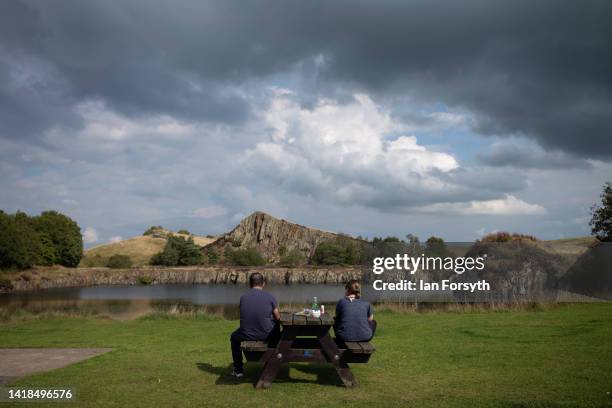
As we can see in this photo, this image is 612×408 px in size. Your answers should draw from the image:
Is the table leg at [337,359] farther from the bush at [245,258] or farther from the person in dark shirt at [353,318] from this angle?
the bush at [245,258]

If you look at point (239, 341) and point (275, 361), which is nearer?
point (275, 361)

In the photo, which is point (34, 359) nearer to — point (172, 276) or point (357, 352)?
point (357, 352)

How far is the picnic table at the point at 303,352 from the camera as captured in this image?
26.9ft

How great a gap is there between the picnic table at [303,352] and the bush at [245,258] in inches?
3809

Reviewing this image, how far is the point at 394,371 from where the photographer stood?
9422mm

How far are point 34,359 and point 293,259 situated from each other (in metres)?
91.9

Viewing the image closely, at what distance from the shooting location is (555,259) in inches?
1097

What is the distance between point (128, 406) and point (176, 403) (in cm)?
67

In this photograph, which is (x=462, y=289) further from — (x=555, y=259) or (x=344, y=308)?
(x=344, y=308)

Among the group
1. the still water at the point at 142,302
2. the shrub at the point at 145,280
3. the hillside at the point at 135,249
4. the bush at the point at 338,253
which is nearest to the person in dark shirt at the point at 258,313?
the still water at the point at 142,302

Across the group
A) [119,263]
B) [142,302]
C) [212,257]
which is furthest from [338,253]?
[142,302]

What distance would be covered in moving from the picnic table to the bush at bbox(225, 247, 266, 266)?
96.7 m

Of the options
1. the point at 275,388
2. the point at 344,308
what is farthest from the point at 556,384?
the point at 275,388

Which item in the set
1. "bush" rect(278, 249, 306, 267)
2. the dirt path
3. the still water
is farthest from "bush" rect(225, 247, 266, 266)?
the dirt path
